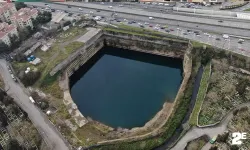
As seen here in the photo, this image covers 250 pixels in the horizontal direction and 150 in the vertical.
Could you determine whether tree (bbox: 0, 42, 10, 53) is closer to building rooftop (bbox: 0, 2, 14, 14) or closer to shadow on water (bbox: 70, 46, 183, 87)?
building rooftop (bbox: 0, 2, 14, 14)

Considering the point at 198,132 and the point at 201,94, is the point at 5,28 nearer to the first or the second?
the point at 201,94

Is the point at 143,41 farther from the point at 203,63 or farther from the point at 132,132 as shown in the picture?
the point at 132,132

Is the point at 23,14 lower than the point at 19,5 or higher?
lower

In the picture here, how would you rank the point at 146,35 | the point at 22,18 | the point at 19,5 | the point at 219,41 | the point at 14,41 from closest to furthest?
1. the point at 219,41
2. the point at 146,35
3. the point at 14,41
4. the point at 22,18
5. the point at 19,5

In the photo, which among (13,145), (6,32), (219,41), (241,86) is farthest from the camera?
(6,32)

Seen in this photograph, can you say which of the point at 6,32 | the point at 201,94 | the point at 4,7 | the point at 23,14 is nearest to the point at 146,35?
the point at 201,94

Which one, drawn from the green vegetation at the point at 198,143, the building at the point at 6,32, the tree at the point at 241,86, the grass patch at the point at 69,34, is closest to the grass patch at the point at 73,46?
the grass patch at the point at 69,34

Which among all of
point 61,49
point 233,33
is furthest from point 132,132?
point 233,33
